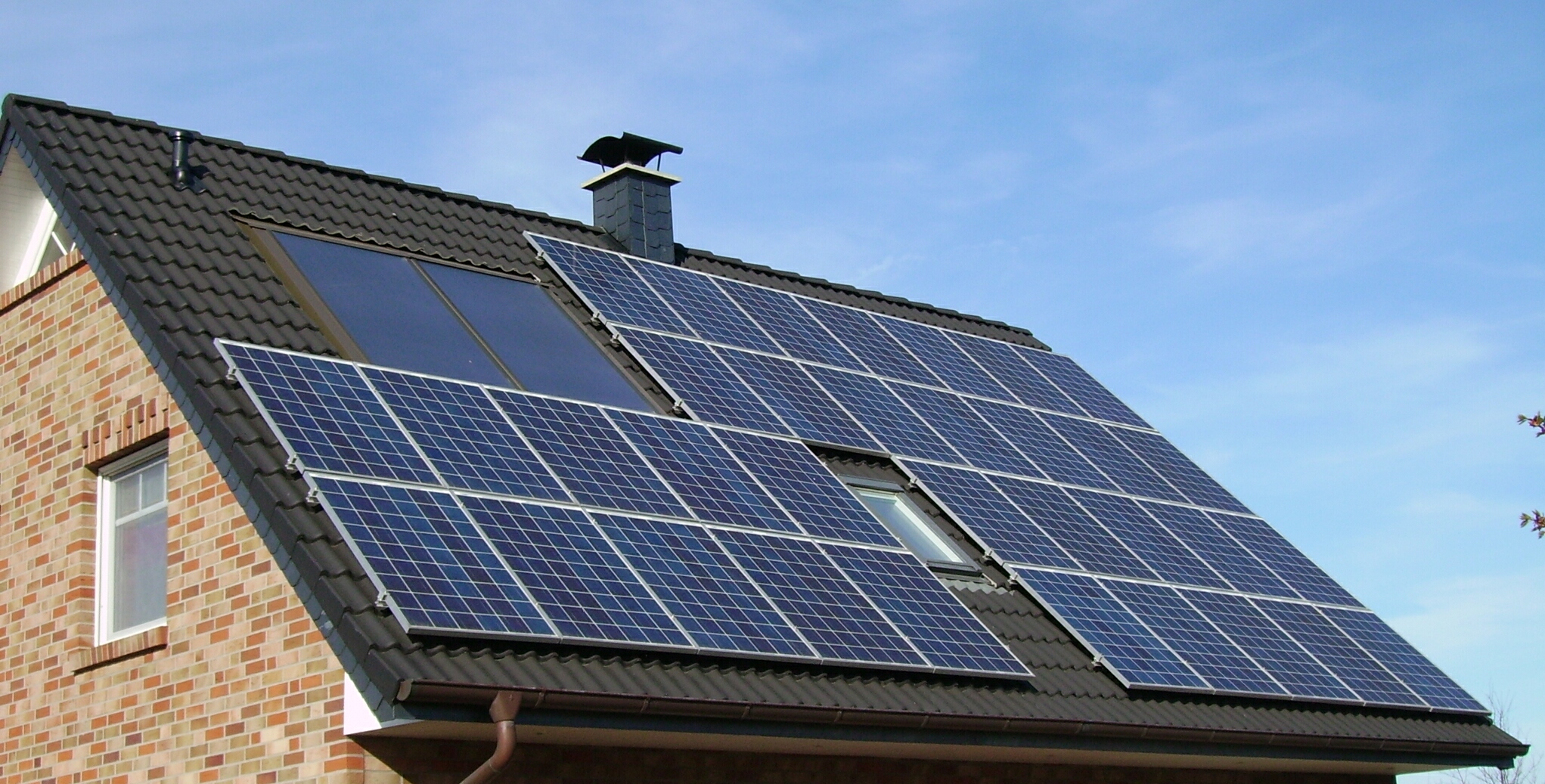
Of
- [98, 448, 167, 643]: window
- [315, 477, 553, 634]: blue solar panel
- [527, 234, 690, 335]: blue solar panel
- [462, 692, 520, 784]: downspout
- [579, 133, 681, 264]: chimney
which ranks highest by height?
[579, 133, 681, 264]: chimney

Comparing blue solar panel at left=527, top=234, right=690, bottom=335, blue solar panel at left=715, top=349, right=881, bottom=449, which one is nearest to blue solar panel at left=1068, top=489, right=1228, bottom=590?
blue solar panel at left=715, top=349, right=881, bottom=449

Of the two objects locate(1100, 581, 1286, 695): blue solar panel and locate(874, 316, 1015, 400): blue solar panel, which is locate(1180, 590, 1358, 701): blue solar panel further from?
locate(874, 316, 1015, 400): blue solar panel

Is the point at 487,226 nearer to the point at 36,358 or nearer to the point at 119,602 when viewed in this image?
the point at 36,358

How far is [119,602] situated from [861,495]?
6.07 m

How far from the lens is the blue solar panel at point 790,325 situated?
17266mm

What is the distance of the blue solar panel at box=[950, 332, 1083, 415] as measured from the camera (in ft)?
63.1

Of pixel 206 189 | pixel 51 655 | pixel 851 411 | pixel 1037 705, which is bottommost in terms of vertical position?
pixel 1037 705

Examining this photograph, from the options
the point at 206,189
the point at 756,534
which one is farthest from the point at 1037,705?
the point at 206,189

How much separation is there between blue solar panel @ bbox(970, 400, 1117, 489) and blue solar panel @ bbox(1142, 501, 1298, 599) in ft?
2.28

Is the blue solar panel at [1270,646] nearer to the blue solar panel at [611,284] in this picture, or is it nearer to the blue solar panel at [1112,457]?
the blue solar panel at [1112,457]

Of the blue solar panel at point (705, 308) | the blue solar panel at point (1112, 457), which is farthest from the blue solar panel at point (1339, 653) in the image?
the blue solar panel at point (705, 308)

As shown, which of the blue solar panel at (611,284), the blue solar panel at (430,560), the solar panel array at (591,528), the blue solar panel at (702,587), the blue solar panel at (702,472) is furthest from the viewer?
the blue solar panel at (611,284)

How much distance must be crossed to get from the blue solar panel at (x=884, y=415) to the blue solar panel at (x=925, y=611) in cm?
286

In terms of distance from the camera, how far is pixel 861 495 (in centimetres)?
1477
